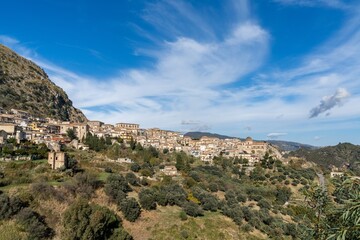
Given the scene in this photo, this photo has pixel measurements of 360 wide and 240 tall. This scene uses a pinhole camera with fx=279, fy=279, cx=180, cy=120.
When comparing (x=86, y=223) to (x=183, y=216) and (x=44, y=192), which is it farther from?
(x=183, y=216)

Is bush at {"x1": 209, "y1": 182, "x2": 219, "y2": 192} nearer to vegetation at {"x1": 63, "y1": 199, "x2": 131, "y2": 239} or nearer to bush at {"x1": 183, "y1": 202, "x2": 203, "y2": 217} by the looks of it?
bush at {"x1": 183, "y1": 202, "x2": 203, "y2": 217}

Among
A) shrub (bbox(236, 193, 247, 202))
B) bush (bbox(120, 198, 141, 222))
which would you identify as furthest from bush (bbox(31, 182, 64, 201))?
shrub (bbox(236, 193, 247, 202))

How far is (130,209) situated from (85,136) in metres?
43.7

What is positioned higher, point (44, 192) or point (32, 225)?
point (44, 192)

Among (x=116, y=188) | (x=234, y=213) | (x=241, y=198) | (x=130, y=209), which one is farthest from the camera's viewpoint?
(x=241, y=198)

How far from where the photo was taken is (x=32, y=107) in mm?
84125

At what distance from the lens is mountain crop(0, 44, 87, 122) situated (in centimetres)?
8044

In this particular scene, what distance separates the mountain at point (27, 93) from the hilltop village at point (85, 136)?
1189 cm

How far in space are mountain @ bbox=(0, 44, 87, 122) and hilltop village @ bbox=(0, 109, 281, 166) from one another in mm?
11892

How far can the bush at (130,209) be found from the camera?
79.8 feet

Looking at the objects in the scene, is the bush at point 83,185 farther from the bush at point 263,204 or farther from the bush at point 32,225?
the bush at point 263,204

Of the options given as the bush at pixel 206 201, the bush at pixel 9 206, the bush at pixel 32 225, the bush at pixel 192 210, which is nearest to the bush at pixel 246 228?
the bush at pixel 206 201

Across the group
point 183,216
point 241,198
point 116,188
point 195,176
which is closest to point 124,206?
point 116,188

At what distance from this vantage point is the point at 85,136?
6456 centimetres
